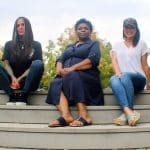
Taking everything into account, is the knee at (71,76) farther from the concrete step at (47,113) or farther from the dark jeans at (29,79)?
the dark jeans at (29,79)

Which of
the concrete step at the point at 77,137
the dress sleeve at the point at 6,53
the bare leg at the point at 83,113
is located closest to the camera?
the concrete step at the point at 77,137

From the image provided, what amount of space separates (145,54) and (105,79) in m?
24.0

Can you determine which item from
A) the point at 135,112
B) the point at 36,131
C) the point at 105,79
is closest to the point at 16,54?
the point at 36,131

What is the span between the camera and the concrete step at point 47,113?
4953mm

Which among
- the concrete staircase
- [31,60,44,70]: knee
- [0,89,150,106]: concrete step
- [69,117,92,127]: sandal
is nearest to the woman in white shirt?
[0,89,150,106]: concrete step

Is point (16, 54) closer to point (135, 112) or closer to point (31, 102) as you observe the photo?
point (31, 102)

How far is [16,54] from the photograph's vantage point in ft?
18.6

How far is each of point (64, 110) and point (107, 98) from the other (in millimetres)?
899

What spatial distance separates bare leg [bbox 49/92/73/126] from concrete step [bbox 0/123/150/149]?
0.14 meters

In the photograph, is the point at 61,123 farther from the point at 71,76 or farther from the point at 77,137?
the point at 71,76

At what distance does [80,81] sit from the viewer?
5000 millimetres

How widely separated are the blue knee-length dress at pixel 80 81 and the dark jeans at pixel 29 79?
271 millimetres

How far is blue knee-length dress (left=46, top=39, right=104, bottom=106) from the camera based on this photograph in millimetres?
4965

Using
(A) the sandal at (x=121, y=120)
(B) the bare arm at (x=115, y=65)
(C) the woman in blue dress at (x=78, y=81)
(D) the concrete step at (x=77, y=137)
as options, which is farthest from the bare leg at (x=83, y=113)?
(B) the bare arm at (x=115, y=65)
